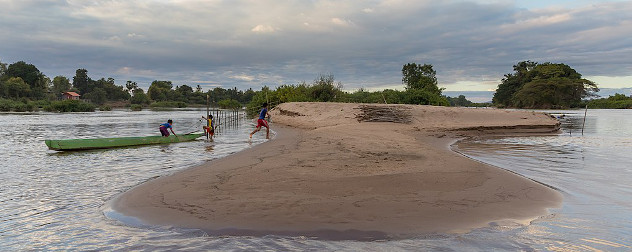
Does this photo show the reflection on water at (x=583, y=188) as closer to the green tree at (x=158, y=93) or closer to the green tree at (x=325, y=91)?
the green tree at (x=325, y=91)

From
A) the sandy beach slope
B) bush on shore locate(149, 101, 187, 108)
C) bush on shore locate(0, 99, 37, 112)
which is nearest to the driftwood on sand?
the sandy beach slope

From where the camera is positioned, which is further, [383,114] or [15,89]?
[15,89]

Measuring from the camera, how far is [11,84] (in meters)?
74.1

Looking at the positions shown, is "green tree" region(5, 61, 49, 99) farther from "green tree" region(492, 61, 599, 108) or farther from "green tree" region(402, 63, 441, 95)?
"green tree" region(492, 61, 599, 108)

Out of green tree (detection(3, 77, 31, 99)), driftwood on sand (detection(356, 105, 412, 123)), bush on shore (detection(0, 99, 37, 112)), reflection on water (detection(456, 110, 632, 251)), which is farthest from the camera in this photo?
green tree (detection(3, 77, 31, 99))

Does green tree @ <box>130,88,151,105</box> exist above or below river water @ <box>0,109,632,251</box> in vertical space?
above

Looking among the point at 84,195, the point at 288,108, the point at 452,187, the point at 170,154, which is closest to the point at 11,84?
the point at 288,108

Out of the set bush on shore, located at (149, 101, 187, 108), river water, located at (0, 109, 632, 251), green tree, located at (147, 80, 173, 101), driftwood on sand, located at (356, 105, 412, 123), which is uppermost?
green tree, located at (147, 80, 173, 101)

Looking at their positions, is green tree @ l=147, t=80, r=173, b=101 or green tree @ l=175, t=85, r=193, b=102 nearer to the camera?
green tree @ l=147, t=80, r=173, b=101

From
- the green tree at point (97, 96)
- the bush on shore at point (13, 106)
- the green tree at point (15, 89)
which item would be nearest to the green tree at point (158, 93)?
the green tree at point (97, 96)

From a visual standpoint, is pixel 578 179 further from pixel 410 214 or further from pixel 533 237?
pixel 410 214

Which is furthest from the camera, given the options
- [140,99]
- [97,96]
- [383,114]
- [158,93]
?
[158,93]

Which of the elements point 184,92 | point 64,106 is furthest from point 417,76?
point 184,92

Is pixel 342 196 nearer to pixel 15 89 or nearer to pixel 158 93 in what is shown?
pixel 15 89
